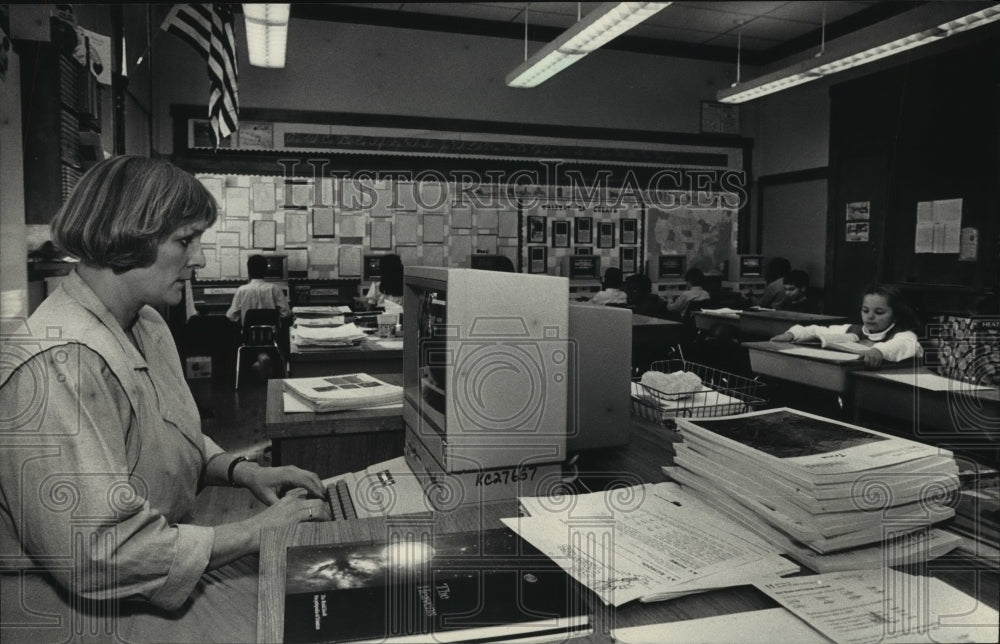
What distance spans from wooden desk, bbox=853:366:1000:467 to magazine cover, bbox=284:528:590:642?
2.36 m

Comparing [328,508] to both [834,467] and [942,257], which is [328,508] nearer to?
[834,467]

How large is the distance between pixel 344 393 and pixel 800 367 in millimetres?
2992

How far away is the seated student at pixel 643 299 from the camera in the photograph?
675 cm

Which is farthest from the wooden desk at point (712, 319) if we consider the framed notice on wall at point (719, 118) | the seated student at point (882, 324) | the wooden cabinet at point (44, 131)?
the wooden cabinet at point (44, 131)

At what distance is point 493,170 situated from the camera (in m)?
8.98

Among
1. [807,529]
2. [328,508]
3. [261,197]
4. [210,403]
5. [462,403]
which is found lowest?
[210,403]

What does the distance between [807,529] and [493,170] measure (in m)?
8.27

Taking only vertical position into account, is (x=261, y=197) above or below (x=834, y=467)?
above

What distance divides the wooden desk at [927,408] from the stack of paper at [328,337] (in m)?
2.72

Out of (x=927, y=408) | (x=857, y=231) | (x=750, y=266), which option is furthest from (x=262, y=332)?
(x=857, y=231)

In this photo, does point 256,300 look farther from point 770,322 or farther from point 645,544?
point 645,544

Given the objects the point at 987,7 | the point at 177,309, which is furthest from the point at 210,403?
the point at 987,7

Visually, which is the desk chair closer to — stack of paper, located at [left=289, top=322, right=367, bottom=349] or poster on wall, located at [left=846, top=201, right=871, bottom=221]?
stack of paper, located at [left=289, top=322, right=367, bottom=349]

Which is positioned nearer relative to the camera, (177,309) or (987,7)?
(987,7)
